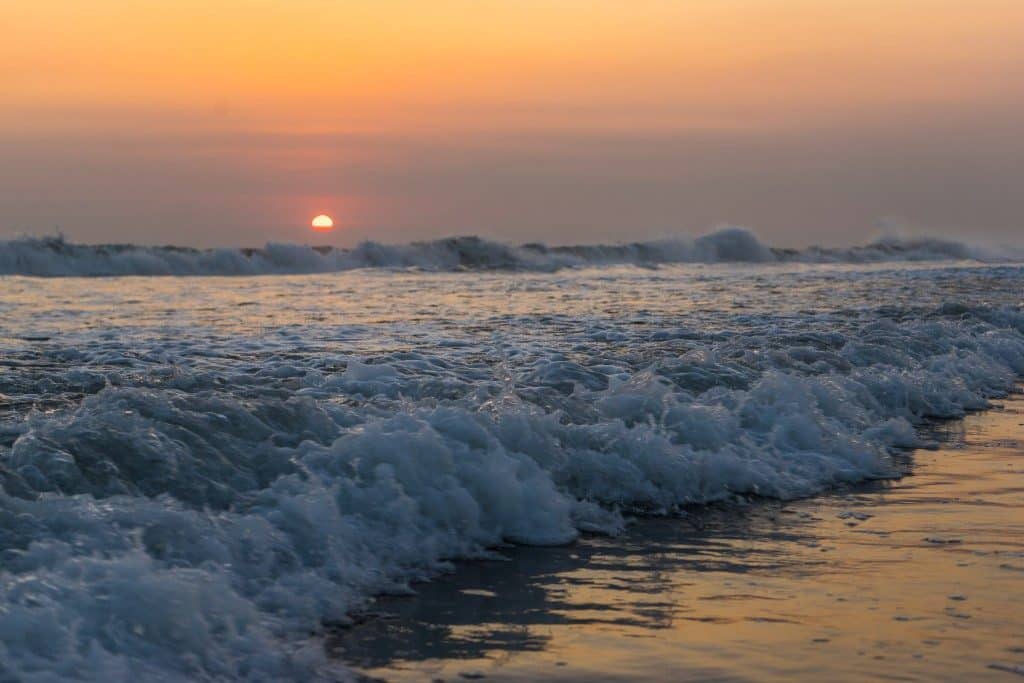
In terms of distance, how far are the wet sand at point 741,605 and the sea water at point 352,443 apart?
1.08 feet

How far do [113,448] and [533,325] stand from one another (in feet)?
31.5

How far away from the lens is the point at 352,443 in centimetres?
648

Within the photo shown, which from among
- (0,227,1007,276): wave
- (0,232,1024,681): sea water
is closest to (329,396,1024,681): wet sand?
(0,232,1024,681): sea water

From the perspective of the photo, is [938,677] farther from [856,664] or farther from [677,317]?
[677,317]

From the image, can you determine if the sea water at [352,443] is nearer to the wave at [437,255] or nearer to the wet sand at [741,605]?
the wet sand at [741,605]

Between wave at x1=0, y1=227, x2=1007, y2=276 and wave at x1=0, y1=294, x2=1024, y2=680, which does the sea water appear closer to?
wave at x1=0, y1=294, x2=1024, y2=680

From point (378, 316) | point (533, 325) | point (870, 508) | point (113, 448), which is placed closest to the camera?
point (113, 448)

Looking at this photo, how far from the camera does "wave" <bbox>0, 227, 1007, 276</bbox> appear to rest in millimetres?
31250

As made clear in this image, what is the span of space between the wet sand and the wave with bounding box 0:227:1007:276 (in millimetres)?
26597

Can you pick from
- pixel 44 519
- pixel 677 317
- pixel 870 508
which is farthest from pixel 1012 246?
pixel 44 519

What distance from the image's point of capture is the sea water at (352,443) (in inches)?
177

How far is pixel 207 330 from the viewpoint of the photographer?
14.3 metres

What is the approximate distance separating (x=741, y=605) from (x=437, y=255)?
36382 mm

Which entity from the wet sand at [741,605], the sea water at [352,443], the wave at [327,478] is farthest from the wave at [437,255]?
the wet sand at [741,605]
